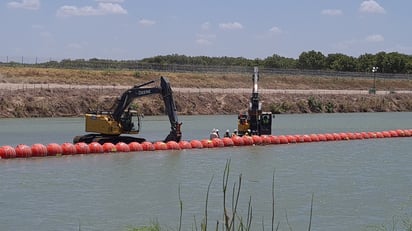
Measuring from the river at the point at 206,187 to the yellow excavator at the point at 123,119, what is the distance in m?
1.89

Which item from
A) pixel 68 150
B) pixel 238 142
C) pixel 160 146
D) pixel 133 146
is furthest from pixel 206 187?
pixel 238 142

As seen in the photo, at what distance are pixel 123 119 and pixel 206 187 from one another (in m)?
12.0

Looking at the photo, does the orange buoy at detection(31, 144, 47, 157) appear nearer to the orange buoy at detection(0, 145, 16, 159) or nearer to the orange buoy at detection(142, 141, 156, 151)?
the orange buoy at detection(0, 145, 16, 159)

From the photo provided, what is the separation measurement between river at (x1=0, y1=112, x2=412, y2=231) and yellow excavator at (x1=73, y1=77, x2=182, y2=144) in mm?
1891

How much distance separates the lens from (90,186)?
2267 cm

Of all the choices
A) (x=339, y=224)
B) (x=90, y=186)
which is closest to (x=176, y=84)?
(x=90, y=186)

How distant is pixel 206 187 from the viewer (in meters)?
22.2

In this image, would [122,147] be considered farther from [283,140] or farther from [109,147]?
[283,140]

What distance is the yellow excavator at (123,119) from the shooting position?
109 feet

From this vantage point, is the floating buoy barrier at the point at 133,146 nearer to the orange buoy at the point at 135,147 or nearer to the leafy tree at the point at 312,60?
the orange buoy at the point at 135,147

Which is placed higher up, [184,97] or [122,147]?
[184,97]

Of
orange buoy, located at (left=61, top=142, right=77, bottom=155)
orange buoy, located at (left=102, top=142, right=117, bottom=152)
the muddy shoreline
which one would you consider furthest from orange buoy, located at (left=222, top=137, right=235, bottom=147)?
the muddy shoreline

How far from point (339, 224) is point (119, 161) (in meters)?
14.0

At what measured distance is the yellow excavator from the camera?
3316 centimetres
